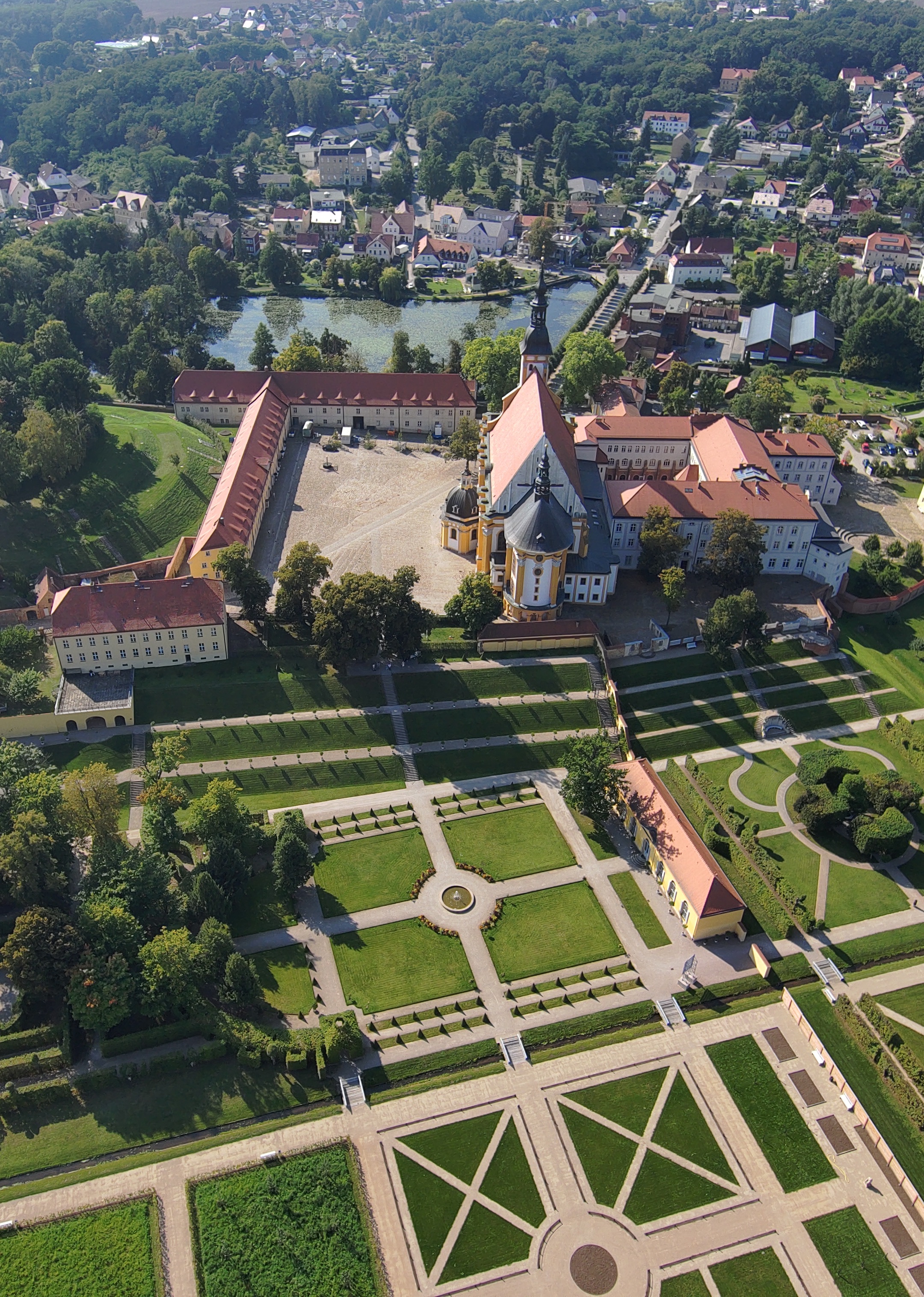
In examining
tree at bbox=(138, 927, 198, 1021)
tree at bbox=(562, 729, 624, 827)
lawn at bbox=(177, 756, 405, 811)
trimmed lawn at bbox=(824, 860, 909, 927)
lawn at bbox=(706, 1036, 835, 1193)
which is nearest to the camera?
lawn at bbox=(706, 1036, 835, 1193)

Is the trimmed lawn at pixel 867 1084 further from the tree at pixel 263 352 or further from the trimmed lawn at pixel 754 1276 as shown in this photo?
the tree at pixel 263 352

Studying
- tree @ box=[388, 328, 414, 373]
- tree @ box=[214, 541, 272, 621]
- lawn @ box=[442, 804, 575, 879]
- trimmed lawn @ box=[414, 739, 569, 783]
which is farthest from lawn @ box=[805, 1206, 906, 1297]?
tree @ box=[388, 328, 414, 373]

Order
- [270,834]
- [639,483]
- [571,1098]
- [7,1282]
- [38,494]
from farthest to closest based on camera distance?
[38,494]
[639,483]
[270,834]
[571,1098]
[7,1282]

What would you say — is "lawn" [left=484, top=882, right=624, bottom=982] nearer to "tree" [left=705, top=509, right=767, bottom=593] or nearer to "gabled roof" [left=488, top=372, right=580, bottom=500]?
"tree" [left=705, top=509, right=767, bottom=593]

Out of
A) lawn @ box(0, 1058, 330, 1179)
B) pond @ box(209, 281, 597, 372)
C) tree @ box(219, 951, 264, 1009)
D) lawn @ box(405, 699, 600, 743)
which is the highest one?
pond @ box(209, 281, 597, 372)

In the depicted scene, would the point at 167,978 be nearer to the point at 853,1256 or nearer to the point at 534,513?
the point at 853,1256

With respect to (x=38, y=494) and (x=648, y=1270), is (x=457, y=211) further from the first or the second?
(x=648, y=1270)

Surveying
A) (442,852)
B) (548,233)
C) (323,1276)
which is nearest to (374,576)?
(442,852)
